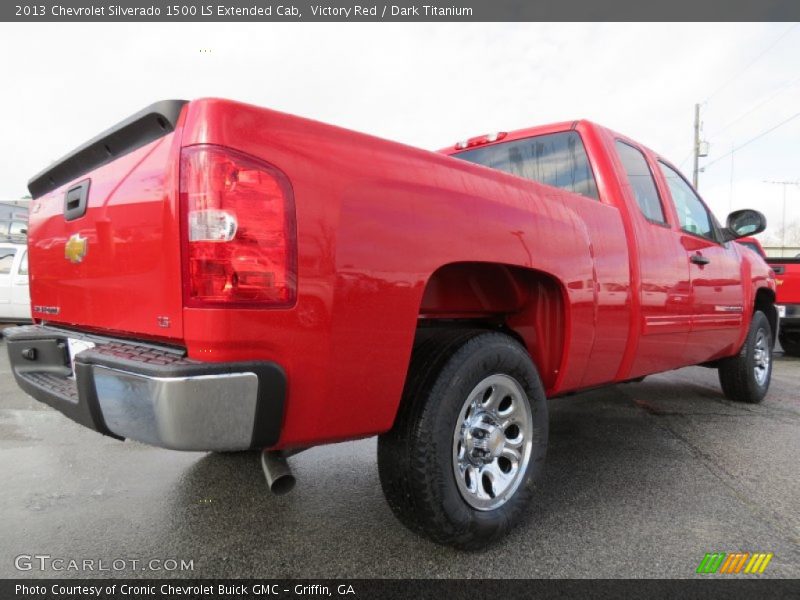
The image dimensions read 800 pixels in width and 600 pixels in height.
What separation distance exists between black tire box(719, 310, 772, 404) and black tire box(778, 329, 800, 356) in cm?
440

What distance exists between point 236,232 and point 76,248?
3.41 feet

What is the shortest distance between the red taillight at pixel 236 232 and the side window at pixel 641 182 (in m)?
2.45

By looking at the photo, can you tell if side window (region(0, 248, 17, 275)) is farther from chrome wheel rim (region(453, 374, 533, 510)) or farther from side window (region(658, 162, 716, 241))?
side window (region(658, 162, 716, 241))

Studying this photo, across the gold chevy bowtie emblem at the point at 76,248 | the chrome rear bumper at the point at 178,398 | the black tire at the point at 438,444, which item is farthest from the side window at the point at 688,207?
the gold chevy bowtie emblem at the point at 76,248

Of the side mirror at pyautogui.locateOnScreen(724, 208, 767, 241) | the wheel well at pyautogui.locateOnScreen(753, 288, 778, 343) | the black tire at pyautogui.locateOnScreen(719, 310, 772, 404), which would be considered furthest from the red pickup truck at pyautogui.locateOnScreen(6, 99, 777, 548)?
the wheel well at pyautogui.locateOnScreen(753, 288, 778, 343)

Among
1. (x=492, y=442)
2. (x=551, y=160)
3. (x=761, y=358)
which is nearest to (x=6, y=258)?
(x=551, y=160)

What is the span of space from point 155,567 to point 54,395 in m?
0.77

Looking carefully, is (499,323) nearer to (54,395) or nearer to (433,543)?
(433,543)

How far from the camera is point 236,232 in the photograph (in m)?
1.48

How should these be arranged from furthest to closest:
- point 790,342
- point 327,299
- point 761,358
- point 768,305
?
point 790,342 < point 768,305 < point 761,358 < point 327,299

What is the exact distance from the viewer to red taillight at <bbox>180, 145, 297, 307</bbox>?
58.2 inches

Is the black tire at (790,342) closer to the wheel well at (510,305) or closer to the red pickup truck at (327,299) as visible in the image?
the red pickup truck at (327,299)

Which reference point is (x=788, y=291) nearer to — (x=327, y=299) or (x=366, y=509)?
(x=366, y=509)

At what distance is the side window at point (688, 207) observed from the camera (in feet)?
12.1
